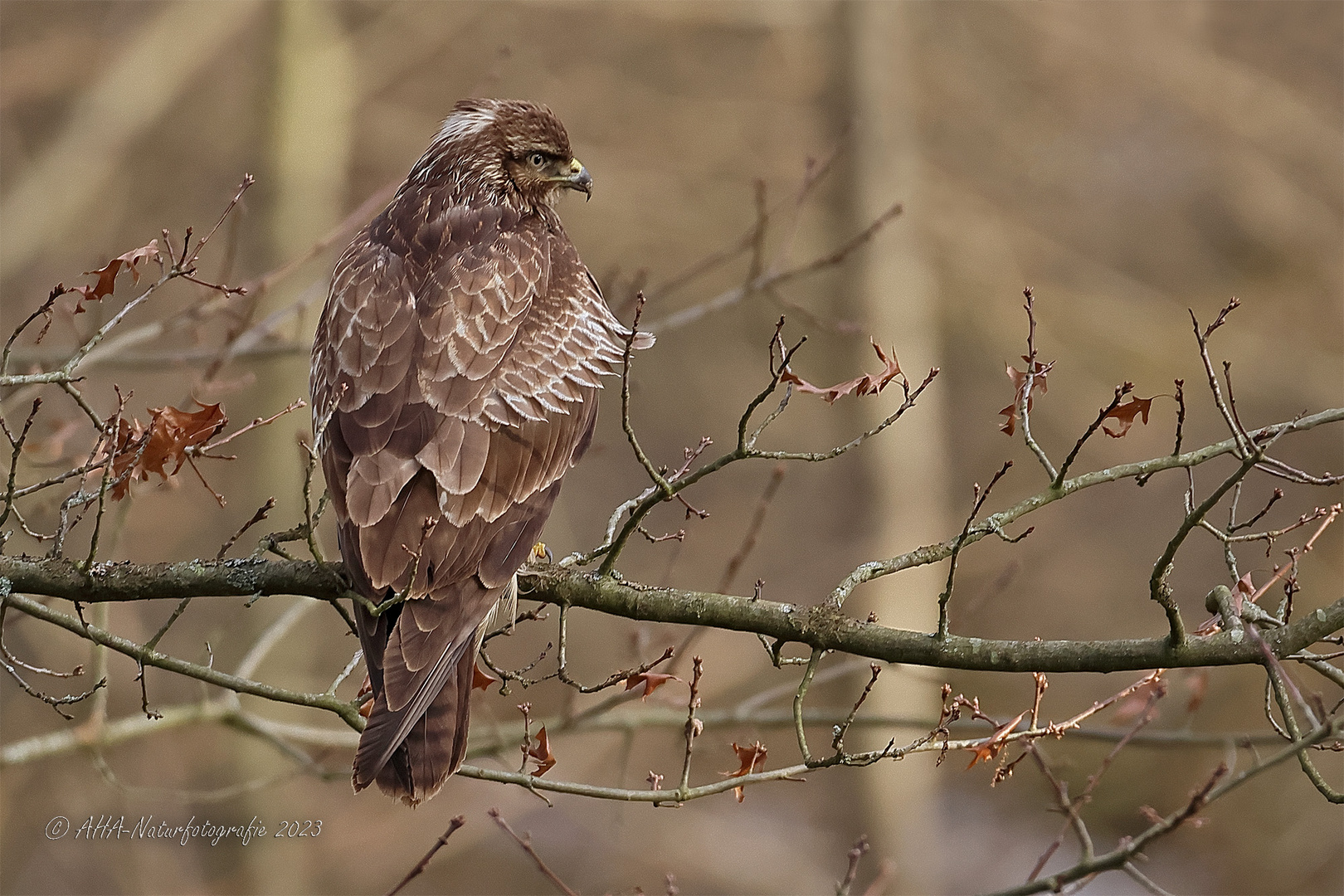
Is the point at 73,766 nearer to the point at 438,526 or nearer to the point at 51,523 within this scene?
the point at 51,523

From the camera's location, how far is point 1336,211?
13.2 m

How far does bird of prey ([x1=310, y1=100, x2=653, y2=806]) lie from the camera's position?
391 centimetres

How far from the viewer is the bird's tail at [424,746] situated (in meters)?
3.73

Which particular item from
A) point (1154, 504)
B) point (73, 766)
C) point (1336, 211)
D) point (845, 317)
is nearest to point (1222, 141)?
point (1336, 211)

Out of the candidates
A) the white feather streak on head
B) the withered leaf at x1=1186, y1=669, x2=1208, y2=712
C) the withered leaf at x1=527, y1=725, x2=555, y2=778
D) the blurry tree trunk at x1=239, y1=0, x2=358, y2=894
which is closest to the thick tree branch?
the withered leaf at x1=527, y1=725, x2=555, y2=778

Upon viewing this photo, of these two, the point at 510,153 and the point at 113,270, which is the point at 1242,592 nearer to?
the point at 113,270

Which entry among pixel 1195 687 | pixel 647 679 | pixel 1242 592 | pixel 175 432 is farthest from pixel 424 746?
pixel 1195 687

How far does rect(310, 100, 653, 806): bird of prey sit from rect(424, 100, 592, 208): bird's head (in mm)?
81

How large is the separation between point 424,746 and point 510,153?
8.71 feet

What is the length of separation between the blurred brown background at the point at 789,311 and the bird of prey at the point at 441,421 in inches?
174

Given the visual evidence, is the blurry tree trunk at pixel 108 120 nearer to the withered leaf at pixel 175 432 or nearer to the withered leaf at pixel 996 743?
the withered leaf at pixel 175 432

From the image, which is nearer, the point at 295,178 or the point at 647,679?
the point at 647,679

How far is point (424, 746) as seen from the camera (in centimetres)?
390

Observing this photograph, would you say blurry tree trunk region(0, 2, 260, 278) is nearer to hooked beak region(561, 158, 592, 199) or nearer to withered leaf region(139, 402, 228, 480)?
hooked beak region(561, 158, 592, 199)
